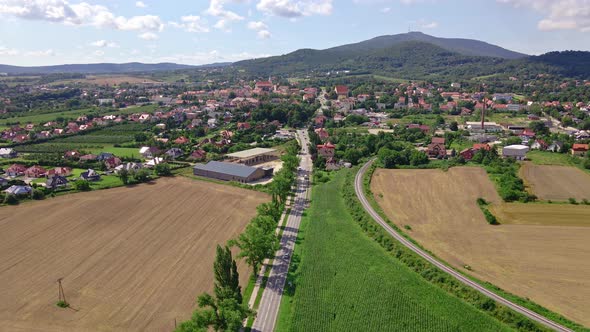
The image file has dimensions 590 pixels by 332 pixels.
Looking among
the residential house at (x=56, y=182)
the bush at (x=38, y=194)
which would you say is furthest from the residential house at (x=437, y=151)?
the bush at (x=38, y=194)

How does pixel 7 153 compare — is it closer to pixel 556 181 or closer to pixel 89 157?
pixel 89 157

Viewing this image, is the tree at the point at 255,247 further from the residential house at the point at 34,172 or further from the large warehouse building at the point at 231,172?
the residential house at the point at 34,172

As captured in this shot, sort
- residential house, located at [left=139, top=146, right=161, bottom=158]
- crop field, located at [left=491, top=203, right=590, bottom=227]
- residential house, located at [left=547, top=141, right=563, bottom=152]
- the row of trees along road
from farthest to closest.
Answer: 1. residential house, located at [left=139, top=146, right=161, bottom=158]
2. residential house, located at [left=547, top=141, right=563, bottom=152]
3. crop field, located at [left=491, top=203, right=590, bottom=227]
4. the row of trees along road

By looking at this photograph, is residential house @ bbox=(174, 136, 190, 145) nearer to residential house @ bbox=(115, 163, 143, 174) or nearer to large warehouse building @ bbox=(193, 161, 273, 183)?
residential house @ bbox=(115, 163, 143, 174)

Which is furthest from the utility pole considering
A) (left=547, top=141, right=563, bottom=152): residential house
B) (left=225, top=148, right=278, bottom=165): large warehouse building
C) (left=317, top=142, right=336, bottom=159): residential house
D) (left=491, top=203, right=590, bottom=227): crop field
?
(left=547, top=141, right=563, bottom=152): residential house

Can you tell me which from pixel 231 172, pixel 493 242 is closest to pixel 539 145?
pixel 493 242

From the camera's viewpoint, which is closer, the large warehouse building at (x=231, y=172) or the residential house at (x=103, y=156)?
the large warehouse building at (x=231, y=172)
